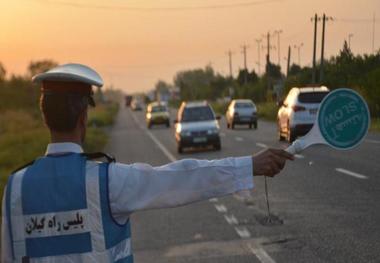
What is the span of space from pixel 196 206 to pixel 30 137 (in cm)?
2770

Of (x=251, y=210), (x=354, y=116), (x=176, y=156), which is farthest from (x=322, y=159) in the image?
(x=354, y=116)

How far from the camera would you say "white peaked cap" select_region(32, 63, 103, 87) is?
9.06ft

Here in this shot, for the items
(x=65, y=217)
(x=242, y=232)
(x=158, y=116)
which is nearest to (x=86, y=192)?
(x=65, y=217)

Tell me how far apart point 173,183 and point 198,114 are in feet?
81.8

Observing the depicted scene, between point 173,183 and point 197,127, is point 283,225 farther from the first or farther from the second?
point 197,127

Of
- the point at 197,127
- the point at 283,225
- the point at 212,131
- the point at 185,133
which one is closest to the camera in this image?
the point at 283,225

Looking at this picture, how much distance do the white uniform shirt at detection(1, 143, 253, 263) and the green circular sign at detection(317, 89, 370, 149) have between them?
39 centimetres

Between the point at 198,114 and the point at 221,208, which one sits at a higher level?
the point at 198,114

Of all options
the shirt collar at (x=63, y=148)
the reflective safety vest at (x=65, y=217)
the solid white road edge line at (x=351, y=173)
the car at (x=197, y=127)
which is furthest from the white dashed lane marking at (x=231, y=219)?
the car at (x=197, y=127)

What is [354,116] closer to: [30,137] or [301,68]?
[301,68]

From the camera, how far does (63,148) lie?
2.79 meters

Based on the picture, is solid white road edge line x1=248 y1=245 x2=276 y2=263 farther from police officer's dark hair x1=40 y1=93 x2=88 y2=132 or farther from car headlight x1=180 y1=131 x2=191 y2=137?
car headlight x1=180 y1=131 x2=191 y2=137

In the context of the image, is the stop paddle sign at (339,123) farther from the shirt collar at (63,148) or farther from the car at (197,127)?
the car at (197,127)

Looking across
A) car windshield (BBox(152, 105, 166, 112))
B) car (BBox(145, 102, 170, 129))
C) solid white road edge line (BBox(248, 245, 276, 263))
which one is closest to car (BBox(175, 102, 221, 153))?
solid white road edge line (BBox(248, 245, 276, 263))
